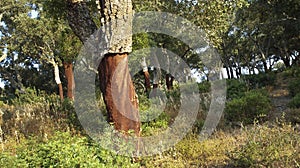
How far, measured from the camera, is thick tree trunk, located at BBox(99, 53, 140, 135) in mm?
5145

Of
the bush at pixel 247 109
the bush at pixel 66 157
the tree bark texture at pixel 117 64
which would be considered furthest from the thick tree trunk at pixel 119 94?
the bush at pixel 247 109

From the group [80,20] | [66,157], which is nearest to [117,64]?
[80,20]

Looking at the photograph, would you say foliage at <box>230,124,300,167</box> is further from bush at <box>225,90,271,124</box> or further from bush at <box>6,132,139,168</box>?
bush at <box>225,90,271,124</box>

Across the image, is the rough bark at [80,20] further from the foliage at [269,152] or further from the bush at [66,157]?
the foliage at [269,152]

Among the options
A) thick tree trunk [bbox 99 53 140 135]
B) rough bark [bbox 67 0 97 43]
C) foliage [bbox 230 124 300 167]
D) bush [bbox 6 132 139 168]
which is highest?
rough bark [bbox 67 0 97 43]

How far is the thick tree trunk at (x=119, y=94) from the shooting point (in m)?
5.14

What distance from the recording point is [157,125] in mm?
6465

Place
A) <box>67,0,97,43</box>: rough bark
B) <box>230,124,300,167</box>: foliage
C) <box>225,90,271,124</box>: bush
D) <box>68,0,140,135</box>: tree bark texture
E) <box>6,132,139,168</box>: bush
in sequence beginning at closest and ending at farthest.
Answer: <box>6,132,139,168</box>: bush < <box>230,124,300,167</box>: foliage < <box>68,0,140,135</box>: tree bark texture < <box>67,0,97,43</box>: rough bark < <box>225,90,271,124</box>: bush

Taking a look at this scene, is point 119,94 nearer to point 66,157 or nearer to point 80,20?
point 80,20

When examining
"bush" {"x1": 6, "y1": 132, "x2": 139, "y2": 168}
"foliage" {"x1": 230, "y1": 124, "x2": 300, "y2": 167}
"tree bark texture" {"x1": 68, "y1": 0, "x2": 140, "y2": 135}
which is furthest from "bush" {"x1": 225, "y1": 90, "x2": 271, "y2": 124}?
"bush" {"x1": 6, "y1": 132, "x2": 139, "y2": 168}

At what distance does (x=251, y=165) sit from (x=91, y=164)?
7.37 ft

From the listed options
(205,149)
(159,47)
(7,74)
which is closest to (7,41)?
(7,74)

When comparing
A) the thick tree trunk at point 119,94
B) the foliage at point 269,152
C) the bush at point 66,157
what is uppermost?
the thick tree trunk at point 119,94

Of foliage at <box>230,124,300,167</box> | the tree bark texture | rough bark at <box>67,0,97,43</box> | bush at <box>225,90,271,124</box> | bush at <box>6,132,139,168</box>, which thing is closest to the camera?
bush at <box>6,132,139,168</box>
